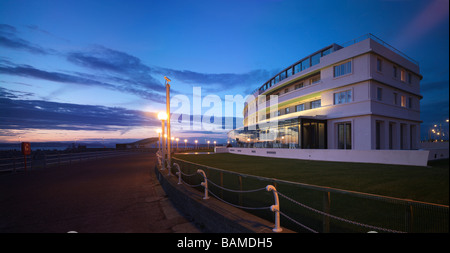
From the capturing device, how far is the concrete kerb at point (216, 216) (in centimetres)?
389

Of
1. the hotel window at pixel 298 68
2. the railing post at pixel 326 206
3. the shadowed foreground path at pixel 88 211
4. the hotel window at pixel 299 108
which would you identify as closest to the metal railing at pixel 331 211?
the railing post at pixel 326 206

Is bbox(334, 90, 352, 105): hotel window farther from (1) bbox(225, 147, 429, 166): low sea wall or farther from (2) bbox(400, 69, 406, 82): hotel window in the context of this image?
(2) bbox(400, 69, 406, 82): hotel window

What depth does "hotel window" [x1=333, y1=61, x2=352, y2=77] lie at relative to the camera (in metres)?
23.2

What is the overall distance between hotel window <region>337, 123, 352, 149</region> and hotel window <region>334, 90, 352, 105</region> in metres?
2.79

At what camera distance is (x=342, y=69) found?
24016 mm

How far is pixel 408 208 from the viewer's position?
2.54m

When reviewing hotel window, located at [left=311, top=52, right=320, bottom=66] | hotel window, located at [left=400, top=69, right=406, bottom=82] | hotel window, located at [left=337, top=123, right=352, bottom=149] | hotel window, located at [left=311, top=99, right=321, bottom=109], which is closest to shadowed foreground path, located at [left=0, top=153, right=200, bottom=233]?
hotel window, located at [left=337, top=123, right=352, bottom=149]

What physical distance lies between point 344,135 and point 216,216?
80.3 feet

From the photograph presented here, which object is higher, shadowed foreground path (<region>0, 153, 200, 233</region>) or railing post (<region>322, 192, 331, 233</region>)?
railing post (<region>322, 192, 331, 233</region>)

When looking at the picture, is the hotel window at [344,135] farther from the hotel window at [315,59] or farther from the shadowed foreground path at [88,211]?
the shadowed foreground path at [88,211]

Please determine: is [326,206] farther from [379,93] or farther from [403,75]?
[403,75]
